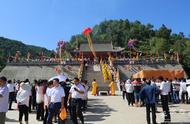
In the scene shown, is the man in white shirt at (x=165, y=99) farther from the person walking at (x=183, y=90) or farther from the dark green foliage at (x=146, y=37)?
the dark green foliage at (x=146, y=37)

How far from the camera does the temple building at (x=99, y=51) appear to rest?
69.0m

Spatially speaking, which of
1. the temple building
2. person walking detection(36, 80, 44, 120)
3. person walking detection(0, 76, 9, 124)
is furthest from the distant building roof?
person walking detection(0, 76, 9, 124)

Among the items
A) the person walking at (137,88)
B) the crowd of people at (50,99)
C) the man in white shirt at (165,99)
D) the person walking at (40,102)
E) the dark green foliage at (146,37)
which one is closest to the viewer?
the crowd of people at (50,99)

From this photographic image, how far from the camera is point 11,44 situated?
111 meters

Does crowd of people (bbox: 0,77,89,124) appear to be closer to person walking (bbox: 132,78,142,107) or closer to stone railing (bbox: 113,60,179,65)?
person walking (bbox: 132,78,142,107)

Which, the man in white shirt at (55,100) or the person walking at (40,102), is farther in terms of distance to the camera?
the person walking at (40,102)

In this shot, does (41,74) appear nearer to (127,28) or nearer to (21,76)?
(21,76)

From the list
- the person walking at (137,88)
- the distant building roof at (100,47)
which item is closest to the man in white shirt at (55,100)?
the person walking at (137,88)

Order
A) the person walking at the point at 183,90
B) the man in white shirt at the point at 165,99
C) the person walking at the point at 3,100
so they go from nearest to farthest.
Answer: the person walking at the point at 3,100 → the man in white shirt at the point at 165,99 → the person walking at the point at 183,90

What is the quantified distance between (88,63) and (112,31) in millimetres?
39190

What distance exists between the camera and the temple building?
226 feet

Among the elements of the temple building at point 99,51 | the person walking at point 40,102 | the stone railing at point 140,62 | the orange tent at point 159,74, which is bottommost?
the person walking at point 40,102

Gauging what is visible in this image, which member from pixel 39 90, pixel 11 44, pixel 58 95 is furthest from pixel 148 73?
pixel 11 44

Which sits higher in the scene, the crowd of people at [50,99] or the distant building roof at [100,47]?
the distant building roof at [100,47]
